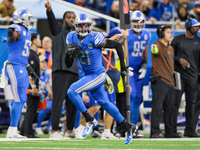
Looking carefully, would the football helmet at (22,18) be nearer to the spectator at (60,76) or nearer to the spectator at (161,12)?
the spectator at (60,76)

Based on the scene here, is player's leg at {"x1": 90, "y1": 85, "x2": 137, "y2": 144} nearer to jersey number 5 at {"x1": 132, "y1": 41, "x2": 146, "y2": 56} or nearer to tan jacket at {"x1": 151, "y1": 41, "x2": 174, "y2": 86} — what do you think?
tan jacket at {"x1": 151, "y1": 41, "x2": 174, "y2": 86}

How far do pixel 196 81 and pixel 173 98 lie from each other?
617 mm

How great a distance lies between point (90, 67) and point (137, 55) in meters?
2.75

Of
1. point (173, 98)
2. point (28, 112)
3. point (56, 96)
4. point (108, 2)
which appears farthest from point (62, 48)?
point (108, 2)

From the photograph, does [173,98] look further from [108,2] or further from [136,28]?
[108,2]

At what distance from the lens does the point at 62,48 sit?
33.1 feet

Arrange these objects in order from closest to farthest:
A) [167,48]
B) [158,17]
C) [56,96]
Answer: [56,96] < [167,48] < [158,17]

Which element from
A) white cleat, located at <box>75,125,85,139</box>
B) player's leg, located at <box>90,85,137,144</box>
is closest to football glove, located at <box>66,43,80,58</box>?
player's leg, located at <box>90,85,137,144</box>

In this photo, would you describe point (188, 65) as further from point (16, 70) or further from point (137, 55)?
point (16, 70)

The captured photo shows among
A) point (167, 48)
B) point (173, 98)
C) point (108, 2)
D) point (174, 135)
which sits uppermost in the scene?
point (108, 2)

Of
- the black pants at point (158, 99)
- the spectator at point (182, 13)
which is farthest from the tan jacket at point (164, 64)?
the spectator at point (182, 13)

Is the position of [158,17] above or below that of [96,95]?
above

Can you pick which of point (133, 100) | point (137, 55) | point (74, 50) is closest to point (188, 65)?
point (137, 55)

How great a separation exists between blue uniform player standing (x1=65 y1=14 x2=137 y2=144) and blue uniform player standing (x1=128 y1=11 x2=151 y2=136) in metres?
2.49
